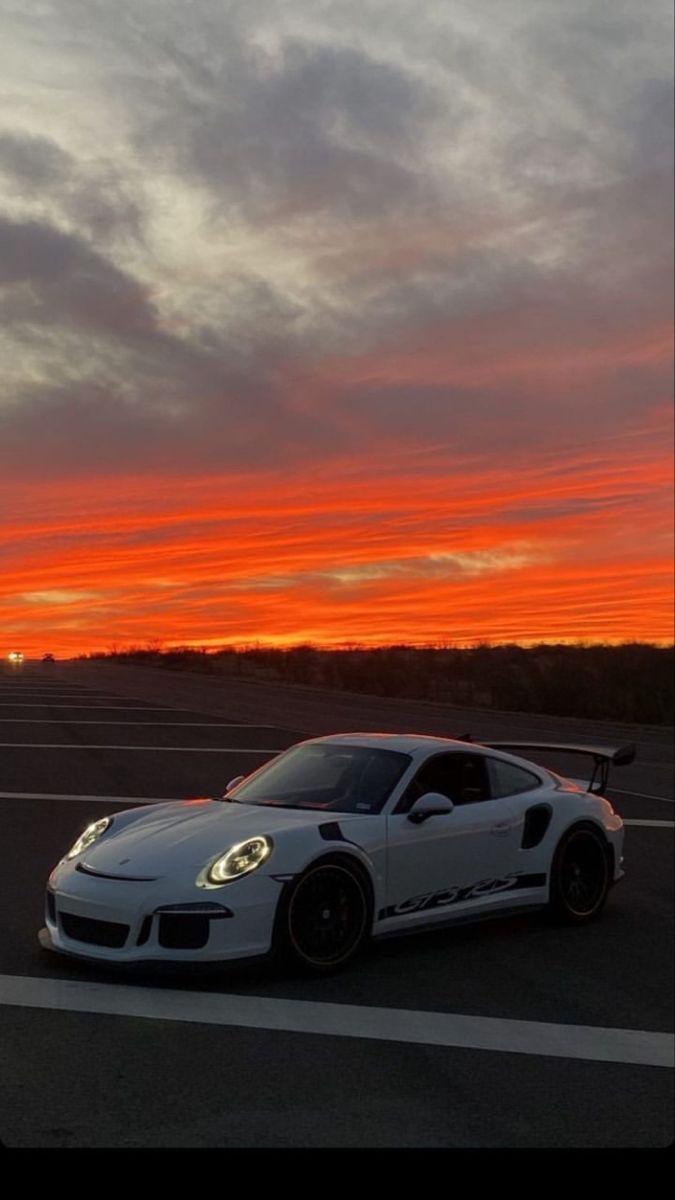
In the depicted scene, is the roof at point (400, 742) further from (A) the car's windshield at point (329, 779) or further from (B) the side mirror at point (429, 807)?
(B) the side mirror at point (429, 807)

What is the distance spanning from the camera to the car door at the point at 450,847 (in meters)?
8.45

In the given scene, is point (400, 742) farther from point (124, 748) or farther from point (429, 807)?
point (124, 748)

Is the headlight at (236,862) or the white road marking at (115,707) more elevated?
the white road marking at (115,707)

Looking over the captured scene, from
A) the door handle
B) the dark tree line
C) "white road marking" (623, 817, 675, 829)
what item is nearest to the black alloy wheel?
the door handle

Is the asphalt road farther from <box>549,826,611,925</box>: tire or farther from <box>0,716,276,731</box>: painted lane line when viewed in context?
<box>0,716,276,731</box>: painted lane line

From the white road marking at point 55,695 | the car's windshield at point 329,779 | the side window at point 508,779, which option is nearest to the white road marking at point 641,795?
the side window at point 508,779

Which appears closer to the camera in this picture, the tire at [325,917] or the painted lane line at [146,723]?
the tire at [325,917]

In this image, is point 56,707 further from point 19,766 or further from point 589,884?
point 589,884

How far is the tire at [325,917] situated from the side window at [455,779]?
1.04m

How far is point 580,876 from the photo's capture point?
9922 mm

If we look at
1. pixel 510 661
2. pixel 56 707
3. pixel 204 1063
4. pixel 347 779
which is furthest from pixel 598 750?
pixel 510 661

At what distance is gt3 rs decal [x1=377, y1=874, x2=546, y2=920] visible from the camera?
8397 mm

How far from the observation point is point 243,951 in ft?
24.2

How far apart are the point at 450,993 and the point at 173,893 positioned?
5.42 ft
